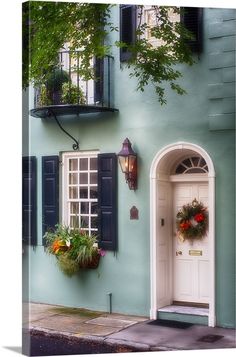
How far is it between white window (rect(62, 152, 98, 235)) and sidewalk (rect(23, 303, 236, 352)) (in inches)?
39.3

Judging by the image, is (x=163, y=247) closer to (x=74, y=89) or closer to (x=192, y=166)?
(x=192, y=166)

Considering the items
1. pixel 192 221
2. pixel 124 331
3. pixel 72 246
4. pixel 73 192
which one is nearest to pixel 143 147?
pixel 73 192

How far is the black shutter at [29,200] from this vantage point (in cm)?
736

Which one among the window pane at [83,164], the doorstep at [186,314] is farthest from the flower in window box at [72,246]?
the doorstep at [186,314]

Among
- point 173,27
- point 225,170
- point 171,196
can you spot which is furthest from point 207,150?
point 173,27

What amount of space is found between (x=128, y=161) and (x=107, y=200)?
1.69 feet

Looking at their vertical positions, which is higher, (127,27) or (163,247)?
(127,27)

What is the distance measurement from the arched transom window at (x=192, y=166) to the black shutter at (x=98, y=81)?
1354mm

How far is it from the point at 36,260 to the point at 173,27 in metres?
3.07

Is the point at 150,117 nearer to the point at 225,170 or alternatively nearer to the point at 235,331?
the point at 225,170

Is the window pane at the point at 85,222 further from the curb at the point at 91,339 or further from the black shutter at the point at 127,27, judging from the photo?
the black shutter at the point at 127,27

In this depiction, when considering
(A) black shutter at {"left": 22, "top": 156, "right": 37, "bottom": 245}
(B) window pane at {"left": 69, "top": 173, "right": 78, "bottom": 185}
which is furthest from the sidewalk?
(B) window pane at {"left": 69, "top": 173, "right": 78, "bottom": 185}

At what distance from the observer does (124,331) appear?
725 cm

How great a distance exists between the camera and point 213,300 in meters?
7.42
